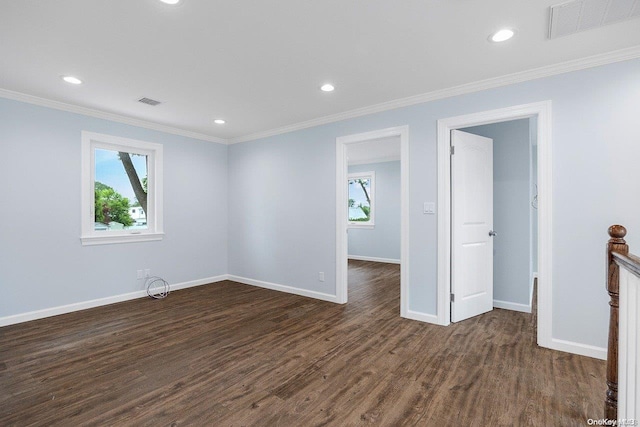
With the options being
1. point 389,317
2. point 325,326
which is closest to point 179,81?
point 325,326

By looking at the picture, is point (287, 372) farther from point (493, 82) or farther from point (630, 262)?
point (493, 82)

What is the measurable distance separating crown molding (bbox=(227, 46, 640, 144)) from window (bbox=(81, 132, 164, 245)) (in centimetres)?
241

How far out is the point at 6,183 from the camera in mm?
3459

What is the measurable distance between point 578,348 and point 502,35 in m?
2.66

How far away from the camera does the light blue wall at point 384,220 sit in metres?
7.77

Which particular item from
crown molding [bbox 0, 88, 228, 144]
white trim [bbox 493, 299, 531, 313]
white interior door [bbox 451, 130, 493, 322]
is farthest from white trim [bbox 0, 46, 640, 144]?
white trim [bbox 493, 299, 531, 313]

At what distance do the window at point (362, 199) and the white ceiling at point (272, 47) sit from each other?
4.66 metres

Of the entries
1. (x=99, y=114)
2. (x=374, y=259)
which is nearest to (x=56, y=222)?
(x=99, y=114)

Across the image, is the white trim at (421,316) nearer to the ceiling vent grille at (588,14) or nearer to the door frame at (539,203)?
the door frame at (539,203)

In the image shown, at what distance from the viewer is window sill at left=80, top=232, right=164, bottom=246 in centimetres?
406

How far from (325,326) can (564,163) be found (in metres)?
2.77

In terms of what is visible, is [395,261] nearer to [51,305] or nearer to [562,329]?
[562,329]

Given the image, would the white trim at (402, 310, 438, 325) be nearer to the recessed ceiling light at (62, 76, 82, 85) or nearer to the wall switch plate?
the wall switch plate

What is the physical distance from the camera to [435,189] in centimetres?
347
